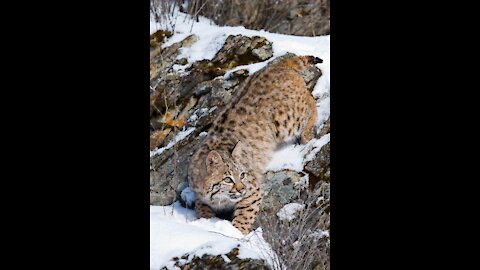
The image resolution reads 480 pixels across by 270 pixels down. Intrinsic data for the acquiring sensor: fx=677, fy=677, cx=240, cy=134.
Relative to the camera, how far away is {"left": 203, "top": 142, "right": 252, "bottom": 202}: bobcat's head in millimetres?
5941

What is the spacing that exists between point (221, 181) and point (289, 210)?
65 cm

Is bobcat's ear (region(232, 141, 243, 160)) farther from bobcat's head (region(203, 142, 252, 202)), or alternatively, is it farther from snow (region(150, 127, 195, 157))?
snow (region(150, 127, 195, 157))

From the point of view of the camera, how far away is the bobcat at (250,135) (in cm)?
598

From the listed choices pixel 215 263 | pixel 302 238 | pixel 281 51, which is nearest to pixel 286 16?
pixel 281 51

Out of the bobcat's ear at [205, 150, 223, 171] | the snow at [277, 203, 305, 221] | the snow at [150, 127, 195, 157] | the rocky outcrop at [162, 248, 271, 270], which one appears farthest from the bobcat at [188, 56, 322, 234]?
the rocky outcrop at [162, 248, 271, 270]

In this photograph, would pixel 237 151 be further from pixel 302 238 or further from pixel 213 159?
pixel 302 238

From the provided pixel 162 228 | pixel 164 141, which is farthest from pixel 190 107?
pixel 162 228

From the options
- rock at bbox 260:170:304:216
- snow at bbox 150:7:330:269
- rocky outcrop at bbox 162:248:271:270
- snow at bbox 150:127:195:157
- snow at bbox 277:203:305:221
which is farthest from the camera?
snow at bbox 150:127:195:157

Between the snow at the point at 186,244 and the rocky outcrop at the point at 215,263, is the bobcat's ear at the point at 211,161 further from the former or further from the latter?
the rocky outcrop at the point at 215,263

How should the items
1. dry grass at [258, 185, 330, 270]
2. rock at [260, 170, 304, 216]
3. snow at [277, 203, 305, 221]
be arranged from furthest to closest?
rock at [260, 170, 304, 216] < snow at [277, 203, 305, 221] < dry grass at [258, 185, 330, 270]
